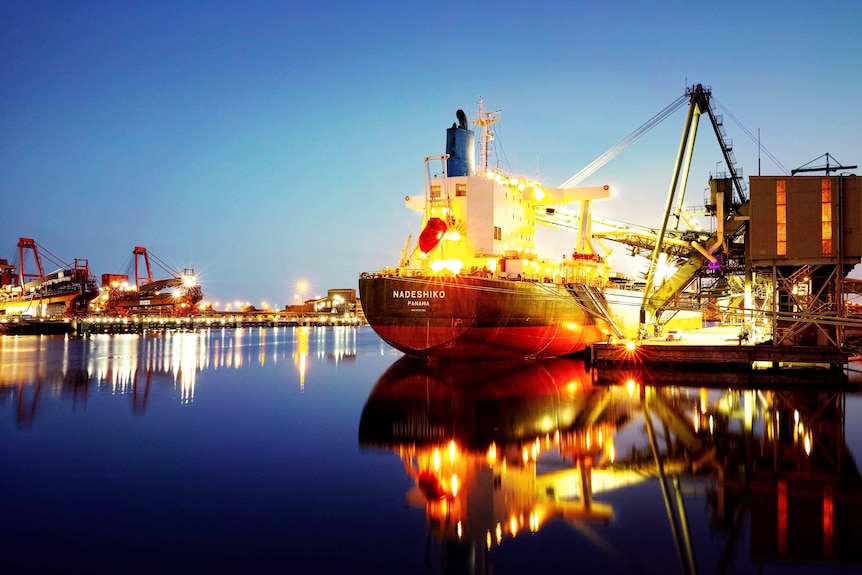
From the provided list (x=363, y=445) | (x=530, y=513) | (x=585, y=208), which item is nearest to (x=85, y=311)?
(x=585, y=208)

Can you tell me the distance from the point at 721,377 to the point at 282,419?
1677cm

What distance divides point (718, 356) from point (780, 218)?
585 cm

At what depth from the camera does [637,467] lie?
11734mm

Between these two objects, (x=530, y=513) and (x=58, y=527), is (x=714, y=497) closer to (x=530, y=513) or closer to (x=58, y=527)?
(x=530, y=513)

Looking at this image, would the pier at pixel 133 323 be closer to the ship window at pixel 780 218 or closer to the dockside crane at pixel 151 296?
the dockside crane at pixel 151 296

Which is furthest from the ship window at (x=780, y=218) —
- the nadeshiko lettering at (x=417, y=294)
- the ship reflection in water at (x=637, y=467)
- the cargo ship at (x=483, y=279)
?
the nadeshiko lettering at (x=417, y=294)

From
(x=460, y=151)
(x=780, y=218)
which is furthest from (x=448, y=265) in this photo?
(x=780, y=218)

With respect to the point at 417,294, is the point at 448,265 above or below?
above

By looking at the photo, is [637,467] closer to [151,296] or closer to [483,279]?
[483,279]

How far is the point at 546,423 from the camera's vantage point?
16.0 metres

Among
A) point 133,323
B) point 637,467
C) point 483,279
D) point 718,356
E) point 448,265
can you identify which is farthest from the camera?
point 133,323

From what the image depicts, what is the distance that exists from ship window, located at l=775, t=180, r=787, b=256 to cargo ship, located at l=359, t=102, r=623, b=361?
30.5 ft

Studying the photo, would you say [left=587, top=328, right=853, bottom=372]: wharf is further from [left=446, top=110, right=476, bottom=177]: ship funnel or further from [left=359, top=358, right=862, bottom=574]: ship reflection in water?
[left=446, top=110, right=476, bottom=177]: ship funnel

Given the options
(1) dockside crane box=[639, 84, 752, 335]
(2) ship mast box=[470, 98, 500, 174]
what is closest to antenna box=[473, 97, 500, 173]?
(2) ship mast box=[470, 98, 500, 174]
